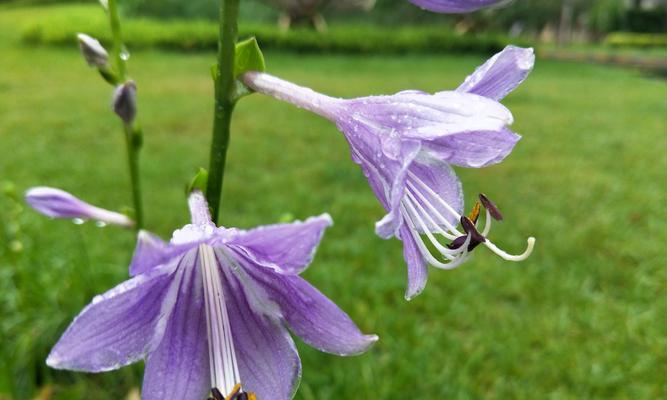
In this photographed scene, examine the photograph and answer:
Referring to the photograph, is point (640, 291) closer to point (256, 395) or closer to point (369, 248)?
point (369, 248)

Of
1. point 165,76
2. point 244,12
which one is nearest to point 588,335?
point 165,76

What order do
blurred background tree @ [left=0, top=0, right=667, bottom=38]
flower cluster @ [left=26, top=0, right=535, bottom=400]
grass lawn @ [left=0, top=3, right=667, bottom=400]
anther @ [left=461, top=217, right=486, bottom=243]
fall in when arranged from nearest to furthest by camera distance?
1. flower cluster @ [left=26, top=0, right=535, bottom=400]
2. anther @ [left=461, top=217, right=486, bottom=243]
3. grass lawn @ [left=0, top=3, right=667, bottom=400]
4. blurred background tree @ [left=0, top=0, right=667, bottom=38]

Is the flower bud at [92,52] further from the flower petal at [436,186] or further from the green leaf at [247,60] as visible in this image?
the flower petal at [436,186]

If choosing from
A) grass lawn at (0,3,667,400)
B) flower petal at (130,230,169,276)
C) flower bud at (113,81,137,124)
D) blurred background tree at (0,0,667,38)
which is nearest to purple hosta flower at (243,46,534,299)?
flower petal at (130,230,169,276)

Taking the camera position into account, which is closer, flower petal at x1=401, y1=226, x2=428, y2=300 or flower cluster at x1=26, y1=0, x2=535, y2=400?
flower cluster at x1=26, y1=0, x2=535, y2=400

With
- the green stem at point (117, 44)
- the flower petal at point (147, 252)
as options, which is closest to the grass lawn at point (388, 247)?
the green stem at point (117, 44)

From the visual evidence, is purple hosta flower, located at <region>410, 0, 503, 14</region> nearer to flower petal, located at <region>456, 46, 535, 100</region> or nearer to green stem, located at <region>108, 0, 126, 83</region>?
flower petal, located at <region>456, 46, 535, 100</region>
